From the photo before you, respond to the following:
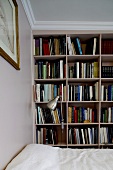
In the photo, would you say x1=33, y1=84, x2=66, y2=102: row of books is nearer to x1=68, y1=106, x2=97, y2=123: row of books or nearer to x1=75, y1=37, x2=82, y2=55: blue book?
x1=68, y1=106, x2=97, y2=123: row of books

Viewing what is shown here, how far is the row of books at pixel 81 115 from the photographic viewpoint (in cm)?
243

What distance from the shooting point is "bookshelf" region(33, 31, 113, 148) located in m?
2.38

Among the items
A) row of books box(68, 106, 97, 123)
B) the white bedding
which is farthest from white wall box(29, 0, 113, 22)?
the white bedding

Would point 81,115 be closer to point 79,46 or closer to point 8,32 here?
point 79,46

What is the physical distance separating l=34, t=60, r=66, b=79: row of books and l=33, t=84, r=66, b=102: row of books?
0.14 meters

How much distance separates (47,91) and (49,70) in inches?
12.4

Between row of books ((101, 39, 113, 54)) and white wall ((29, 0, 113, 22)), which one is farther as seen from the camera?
row of books ((101, 39, 113, 54))

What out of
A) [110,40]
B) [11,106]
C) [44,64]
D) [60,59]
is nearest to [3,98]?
[11,106]

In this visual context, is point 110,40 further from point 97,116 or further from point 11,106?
point 11,106

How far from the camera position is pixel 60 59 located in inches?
99.5

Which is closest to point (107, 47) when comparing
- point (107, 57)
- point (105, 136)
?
point (107, 57)

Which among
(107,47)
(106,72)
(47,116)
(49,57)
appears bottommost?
(47,116)

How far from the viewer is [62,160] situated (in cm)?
140

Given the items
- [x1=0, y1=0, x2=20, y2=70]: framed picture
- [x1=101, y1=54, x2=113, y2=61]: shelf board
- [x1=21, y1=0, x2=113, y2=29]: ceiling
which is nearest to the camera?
[x1=0, y1=0, x2=20, y2=70]: framed picture
